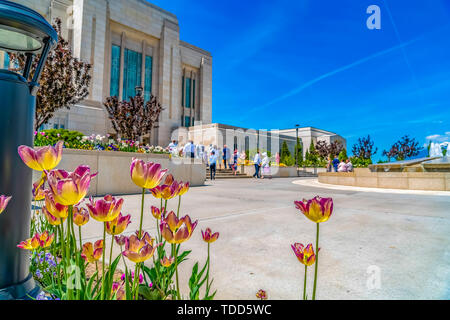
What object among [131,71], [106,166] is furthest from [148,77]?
[106,166]

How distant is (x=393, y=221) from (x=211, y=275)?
3123 mm

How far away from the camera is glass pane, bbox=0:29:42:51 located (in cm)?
145

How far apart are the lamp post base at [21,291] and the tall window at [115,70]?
104 feet

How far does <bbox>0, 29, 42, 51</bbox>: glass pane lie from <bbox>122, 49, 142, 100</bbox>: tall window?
31319mm

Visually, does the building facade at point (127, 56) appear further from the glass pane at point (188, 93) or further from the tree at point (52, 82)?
the tree at point (52, 82)

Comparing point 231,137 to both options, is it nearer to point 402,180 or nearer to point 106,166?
point 402,180

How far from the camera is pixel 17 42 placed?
5.08ft

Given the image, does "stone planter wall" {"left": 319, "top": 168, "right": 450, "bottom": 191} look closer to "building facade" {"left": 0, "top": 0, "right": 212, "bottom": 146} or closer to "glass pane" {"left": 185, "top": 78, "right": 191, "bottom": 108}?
"building facade" {"left": 0, "top": 0, "right": 212, "bottom": 146}

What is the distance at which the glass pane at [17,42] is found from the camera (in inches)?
56.9

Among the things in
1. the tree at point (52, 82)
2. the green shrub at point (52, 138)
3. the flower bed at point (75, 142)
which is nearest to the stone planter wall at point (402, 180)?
the flower bed at point (75, 142)

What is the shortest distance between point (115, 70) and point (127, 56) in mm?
2353

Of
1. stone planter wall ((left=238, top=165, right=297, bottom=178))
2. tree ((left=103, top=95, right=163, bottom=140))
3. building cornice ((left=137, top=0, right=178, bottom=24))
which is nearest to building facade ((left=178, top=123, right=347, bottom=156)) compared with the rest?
stone planter wall ((left=238, top=165, right=297, bottom=178))

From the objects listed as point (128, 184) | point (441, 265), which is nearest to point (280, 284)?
point (441, 265)

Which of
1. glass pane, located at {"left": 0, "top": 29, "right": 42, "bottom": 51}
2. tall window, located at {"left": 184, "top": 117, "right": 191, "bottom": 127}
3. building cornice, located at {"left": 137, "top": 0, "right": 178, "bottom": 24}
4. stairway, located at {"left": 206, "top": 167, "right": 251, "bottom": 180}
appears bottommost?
stairway, located at {"left": 206, "top": 167, "right": 251, "bottom": 180}
